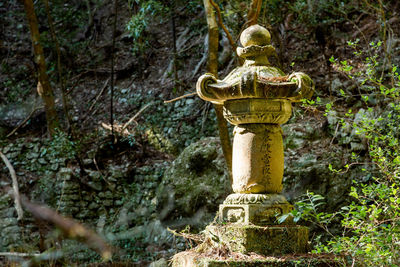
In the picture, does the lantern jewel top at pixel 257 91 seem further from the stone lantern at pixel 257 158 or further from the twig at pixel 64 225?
the twig at pixel 64 225

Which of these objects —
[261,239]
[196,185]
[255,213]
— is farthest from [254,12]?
[261,239]

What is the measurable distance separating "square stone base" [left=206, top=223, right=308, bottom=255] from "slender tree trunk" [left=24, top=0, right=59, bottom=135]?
805 centimetres

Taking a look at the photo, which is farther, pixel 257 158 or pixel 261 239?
pixel 257 158

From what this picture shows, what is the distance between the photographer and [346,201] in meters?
6.38

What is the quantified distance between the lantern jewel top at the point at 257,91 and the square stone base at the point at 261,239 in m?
0.95

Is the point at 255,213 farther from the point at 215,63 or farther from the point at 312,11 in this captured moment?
the point at 312,11

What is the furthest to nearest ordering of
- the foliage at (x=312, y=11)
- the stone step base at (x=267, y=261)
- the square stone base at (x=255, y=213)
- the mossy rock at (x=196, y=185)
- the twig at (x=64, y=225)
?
the foliage at (x=312, y=11) → the mossy rock at (x=196, y=185) → the square stone base at (x=255, y=213) → the stone step base at (x=267, y=261) → the twig at (x=64, y=225)

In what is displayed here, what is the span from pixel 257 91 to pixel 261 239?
1.25 m

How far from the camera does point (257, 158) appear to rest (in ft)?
12.6

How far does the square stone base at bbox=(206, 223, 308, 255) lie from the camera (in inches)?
142

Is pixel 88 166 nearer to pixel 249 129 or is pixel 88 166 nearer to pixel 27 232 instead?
pixel 27 232

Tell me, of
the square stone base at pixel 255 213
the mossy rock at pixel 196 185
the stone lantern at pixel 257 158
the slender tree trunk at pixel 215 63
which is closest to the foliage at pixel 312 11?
the mossy rock at pixel 196 185

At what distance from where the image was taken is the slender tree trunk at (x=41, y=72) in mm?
10742

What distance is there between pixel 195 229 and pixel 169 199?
0.85 metres
